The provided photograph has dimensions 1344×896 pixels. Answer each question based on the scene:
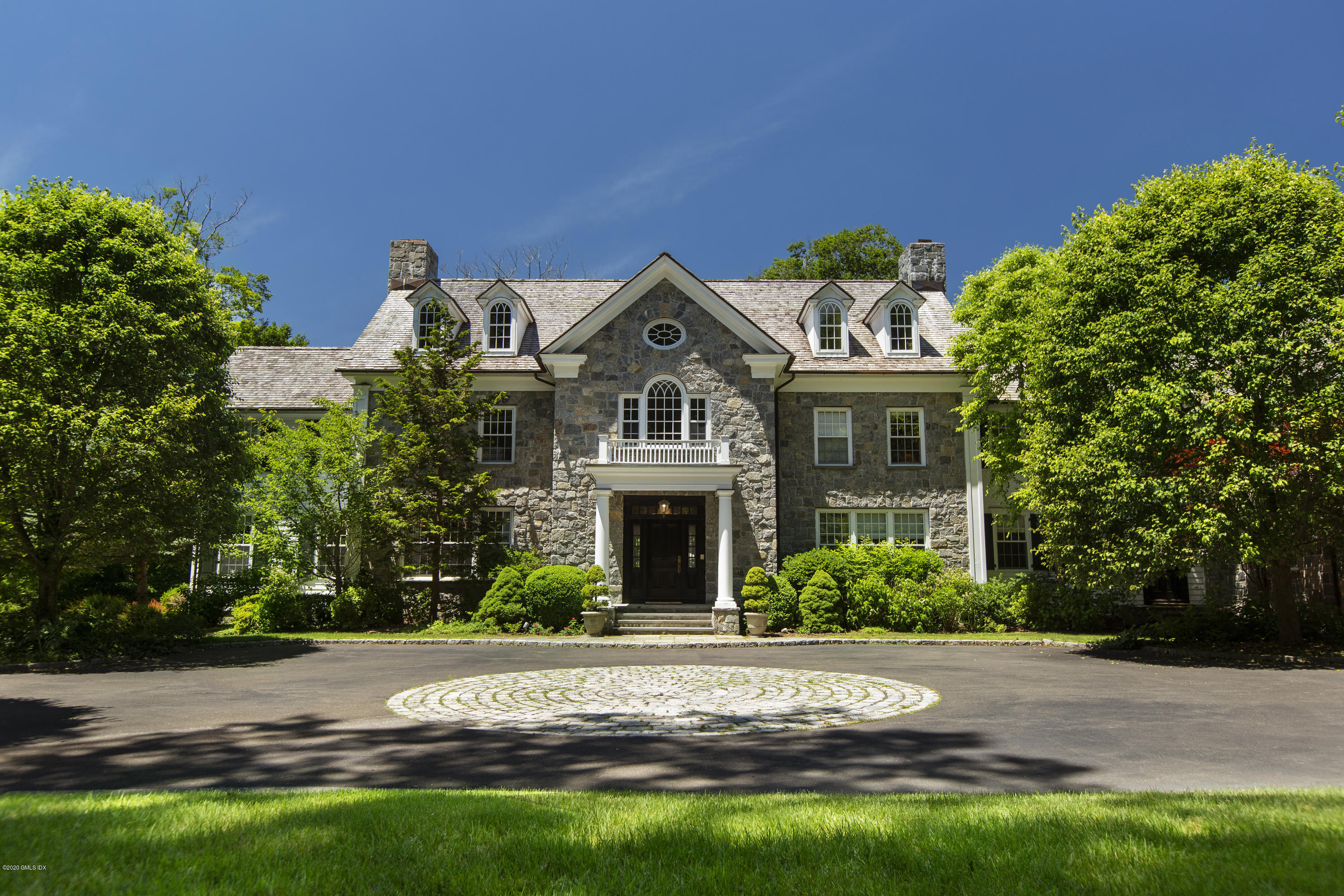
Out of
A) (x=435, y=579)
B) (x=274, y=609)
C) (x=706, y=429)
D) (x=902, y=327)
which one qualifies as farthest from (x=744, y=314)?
(x=274, y=609)

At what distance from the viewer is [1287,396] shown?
13.3 meters

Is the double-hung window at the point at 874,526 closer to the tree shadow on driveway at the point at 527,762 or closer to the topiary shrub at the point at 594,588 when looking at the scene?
the topiary shrub at the point at 594,588

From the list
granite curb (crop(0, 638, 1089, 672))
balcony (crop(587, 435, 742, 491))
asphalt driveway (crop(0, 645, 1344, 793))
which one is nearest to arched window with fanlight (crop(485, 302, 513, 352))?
balcony (crop(587, 435, 742, 491))

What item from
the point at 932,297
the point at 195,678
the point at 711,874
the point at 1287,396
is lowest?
the point at 195,678

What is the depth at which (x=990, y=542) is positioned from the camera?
2298cm

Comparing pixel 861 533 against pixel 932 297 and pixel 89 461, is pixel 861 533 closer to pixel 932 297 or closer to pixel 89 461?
pixel 932 297

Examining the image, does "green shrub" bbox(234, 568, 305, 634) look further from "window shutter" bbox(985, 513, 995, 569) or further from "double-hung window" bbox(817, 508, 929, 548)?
"window shutter" bbox(985, 513, 995, 569)

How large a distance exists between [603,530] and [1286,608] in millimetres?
14814

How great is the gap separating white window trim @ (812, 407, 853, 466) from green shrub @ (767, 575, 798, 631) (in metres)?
4.55

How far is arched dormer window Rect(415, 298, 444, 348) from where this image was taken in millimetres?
23547

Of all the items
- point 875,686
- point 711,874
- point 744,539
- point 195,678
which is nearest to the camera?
point 711,874

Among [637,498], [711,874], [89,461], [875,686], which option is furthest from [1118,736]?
[89,461]

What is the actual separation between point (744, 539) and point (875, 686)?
34.5 feet

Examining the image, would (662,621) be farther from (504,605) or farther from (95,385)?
(95,385)
